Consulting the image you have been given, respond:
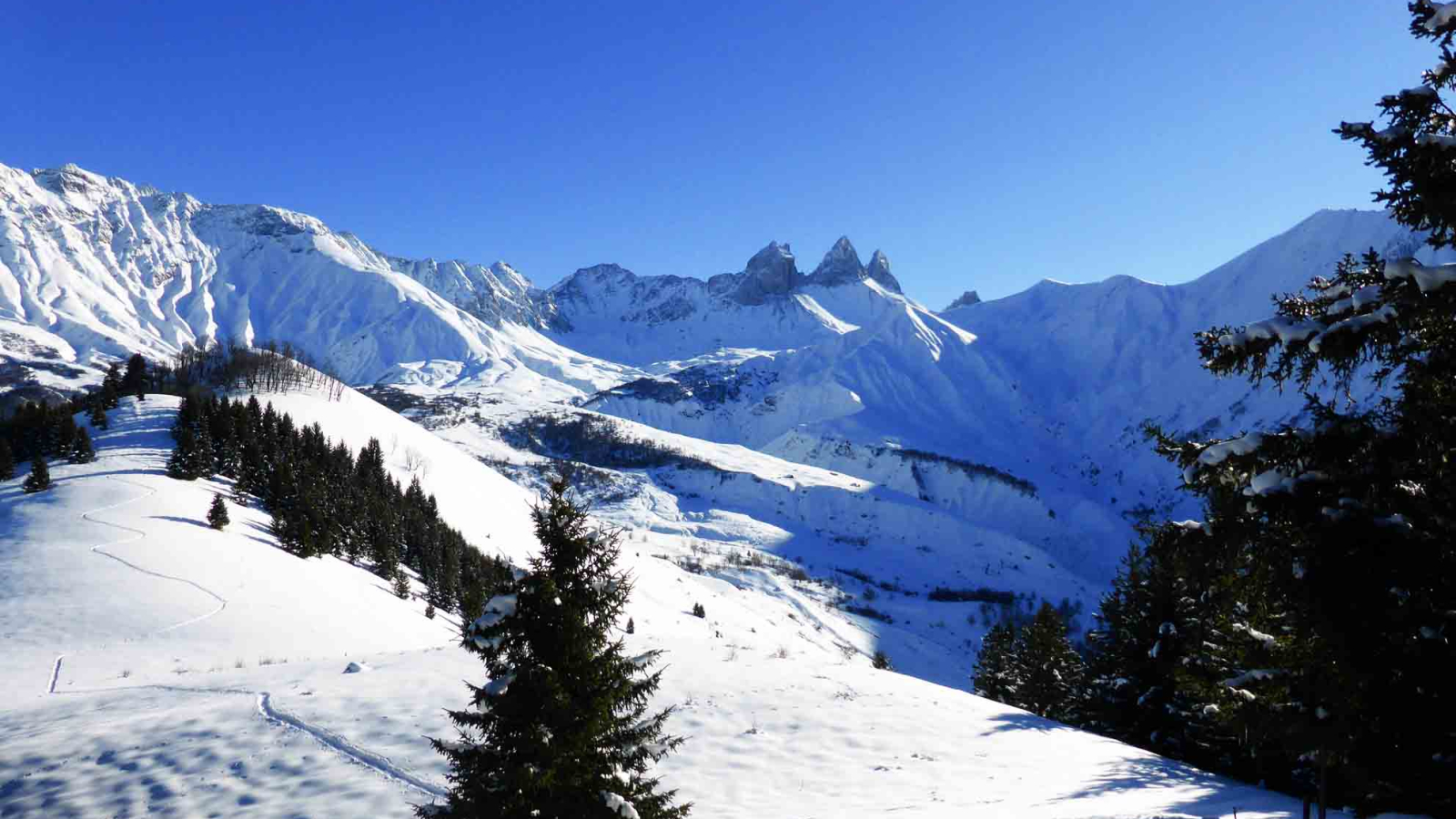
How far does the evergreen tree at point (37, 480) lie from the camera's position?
52625 millimetres

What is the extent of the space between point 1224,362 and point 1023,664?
40729 millimetres

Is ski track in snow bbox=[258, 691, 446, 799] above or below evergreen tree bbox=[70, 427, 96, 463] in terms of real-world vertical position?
below

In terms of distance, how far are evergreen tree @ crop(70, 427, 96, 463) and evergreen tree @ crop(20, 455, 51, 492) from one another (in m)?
10.1

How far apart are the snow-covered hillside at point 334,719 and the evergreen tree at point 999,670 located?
709 inches

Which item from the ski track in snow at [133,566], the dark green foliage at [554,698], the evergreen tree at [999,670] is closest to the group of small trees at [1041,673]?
the evergreen tree at [999,670]

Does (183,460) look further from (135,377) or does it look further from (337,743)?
(337,743)

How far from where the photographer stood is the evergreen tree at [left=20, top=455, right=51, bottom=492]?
52625 millimetres

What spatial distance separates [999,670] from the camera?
143 ft

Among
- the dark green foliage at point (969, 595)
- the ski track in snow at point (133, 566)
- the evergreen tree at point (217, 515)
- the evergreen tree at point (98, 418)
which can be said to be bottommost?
the dark green foliage at point (969, 595)

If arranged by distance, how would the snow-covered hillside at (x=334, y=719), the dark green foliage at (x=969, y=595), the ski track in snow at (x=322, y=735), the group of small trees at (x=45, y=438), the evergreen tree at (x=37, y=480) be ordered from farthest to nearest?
the dark green foliage at (x=969, y=595) → the group of small trees at (x=45, y=438) → the evergreen tree at (x=37, y=480) → the ski track in snow at (x=322, y=735) → the snow-covered hillside at (x=334, y=719)

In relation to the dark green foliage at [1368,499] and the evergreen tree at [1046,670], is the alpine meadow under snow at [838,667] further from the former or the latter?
the evergreen tree at [1046,670]

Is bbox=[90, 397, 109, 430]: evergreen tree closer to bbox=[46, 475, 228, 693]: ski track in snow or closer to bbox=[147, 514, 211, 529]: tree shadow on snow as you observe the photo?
bbox=[46, 475, 228, 693]: ski track in snow

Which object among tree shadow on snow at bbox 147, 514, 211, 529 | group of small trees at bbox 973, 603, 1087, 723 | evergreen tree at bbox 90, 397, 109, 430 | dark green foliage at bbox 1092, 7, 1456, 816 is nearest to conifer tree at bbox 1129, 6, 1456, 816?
dark green foliage at bbox 1092, 7, 1456, 816

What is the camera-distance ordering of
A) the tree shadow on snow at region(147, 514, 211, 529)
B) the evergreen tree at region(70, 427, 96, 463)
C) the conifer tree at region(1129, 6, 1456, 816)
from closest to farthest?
the conifer tree at region(1129, 6, 1456, 816), the tree shadow on snow at region(147, 514, 211, 529), the evergreen tree at region(70, 427, 96, 463)
